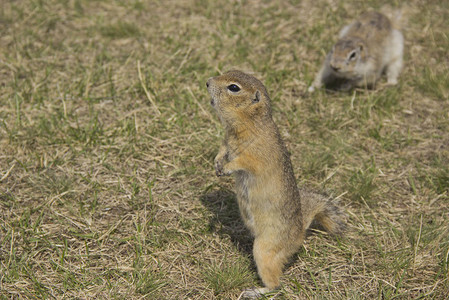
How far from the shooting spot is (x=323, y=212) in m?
3.88

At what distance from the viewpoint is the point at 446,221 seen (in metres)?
4.16

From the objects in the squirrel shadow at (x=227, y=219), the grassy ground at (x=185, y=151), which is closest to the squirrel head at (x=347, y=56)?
the grassy ground at (x=185, y=151)

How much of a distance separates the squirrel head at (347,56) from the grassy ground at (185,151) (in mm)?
291

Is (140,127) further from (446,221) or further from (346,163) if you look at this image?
(446,221)

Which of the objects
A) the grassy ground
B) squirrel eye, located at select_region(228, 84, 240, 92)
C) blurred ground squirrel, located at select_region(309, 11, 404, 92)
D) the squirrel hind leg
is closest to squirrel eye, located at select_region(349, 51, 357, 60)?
blurred ground squirrel, located at select_region(309, 11, 404, 92)

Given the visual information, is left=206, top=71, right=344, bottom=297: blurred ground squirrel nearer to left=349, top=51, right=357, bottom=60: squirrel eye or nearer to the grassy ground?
the grassy ground

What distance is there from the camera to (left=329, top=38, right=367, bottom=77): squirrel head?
5844mm

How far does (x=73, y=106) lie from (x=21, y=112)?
1.69ft

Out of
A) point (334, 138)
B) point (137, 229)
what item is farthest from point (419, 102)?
point (137, 229)

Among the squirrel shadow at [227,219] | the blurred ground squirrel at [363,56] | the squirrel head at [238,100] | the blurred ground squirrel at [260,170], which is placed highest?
the squirrel head at [238,100]

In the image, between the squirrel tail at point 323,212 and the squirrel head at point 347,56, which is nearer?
the squirrel tail at point 323,212

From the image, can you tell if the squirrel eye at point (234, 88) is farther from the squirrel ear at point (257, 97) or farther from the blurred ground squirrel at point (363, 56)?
the blurred ground squirrel at point (363, 56)

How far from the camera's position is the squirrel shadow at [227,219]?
161 inches

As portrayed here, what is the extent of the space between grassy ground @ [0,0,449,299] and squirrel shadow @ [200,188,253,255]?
0.01 metres
